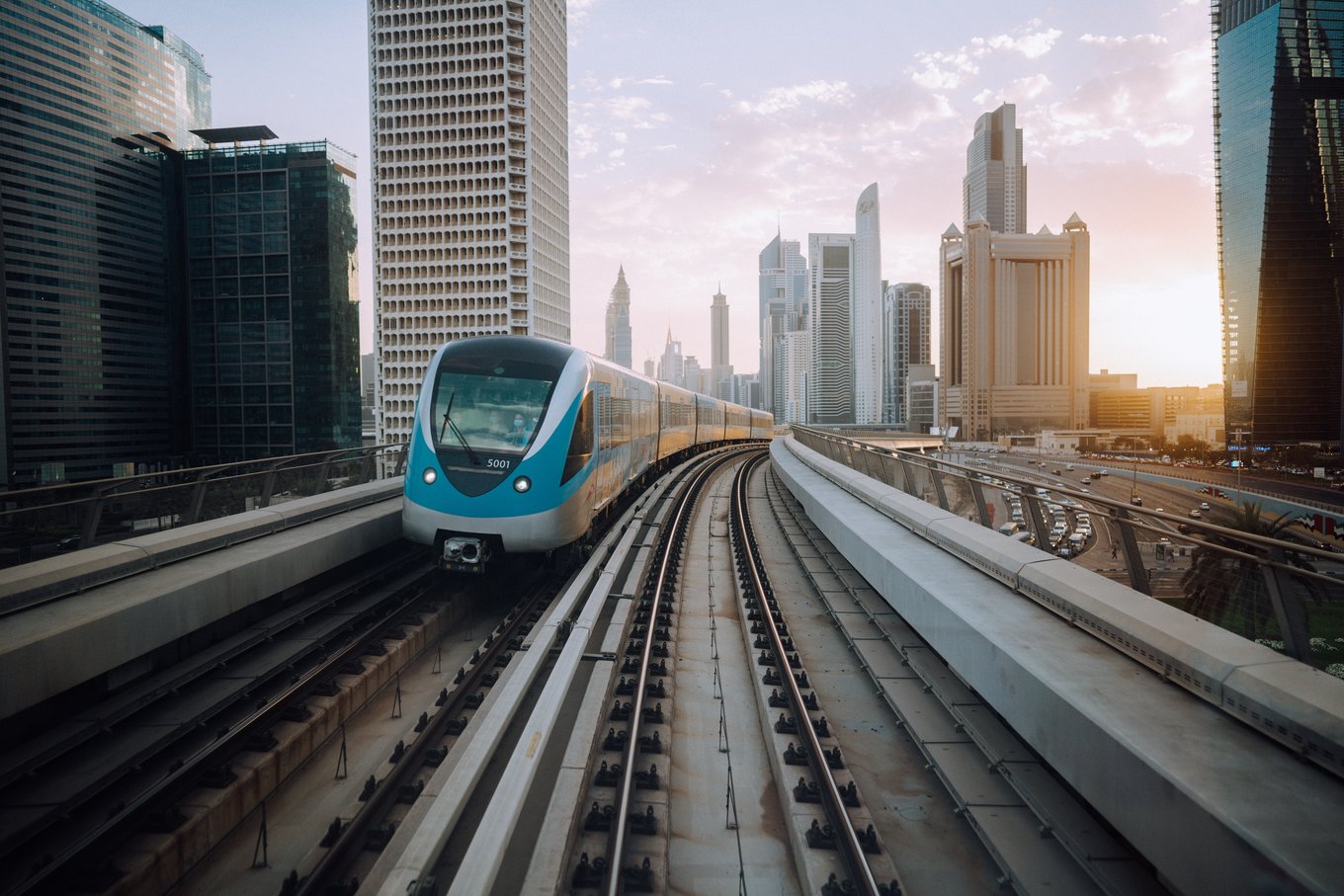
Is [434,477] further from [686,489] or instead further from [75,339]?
[75,339]

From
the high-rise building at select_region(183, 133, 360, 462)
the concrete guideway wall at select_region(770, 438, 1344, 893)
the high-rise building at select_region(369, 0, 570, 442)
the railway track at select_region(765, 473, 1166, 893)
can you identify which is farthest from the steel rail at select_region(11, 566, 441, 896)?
the high-rise building at select_region(183, 133, 360, 462)

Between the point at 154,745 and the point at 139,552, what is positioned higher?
the point at 139,552

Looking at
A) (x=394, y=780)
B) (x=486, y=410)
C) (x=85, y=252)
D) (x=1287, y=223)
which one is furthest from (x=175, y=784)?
(x=1287, y=223)

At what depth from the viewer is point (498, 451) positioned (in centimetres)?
880

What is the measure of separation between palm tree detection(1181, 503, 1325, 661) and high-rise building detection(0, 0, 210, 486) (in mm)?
106692

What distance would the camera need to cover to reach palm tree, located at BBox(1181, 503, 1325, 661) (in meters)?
3.77

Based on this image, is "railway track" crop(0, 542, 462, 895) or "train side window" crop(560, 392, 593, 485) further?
"train side window" crop(560, 392, 593, 485)

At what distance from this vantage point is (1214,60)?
335 feet

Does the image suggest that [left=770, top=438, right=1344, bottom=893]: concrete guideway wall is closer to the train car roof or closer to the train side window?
the train side window

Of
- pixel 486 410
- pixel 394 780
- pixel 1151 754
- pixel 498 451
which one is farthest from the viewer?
pixel 486 410

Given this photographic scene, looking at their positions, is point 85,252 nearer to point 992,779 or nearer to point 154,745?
point 154,745

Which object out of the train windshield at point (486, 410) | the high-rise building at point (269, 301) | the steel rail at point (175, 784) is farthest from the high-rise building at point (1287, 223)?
the high-rise building at point (269, 301)

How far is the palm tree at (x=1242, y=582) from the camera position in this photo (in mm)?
3766

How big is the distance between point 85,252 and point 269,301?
21.9 metres
